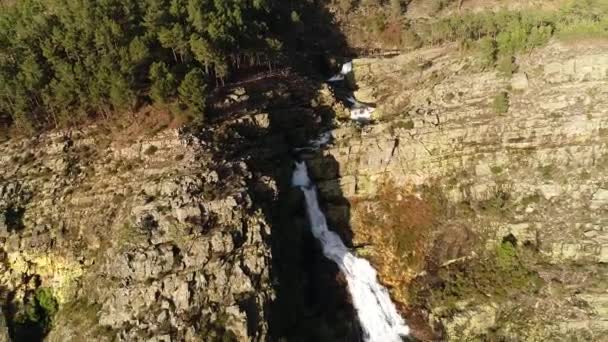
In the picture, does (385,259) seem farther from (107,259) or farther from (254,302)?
(107,259)

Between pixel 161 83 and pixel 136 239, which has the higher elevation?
pixel 161 83

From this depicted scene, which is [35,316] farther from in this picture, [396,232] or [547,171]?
[547,171]

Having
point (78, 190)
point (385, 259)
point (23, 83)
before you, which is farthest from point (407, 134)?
point (23, 83)

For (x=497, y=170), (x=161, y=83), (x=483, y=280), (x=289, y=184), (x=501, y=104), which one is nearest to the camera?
(x=483, y=280)

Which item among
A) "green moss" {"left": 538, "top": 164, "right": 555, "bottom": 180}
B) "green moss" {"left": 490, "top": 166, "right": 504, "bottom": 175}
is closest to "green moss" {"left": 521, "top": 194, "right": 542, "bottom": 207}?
"green moss" {"left": 538, "top": 164, "right": 555, "bottom": 180}

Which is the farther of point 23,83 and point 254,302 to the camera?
point 23,83

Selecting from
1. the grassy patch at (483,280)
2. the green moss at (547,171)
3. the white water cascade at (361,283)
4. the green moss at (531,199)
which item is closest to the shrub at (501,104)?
the green moss at (547,171)

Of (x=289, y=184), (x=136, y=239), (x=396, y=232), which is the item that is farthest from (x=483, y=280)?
(x=136, y=239)
